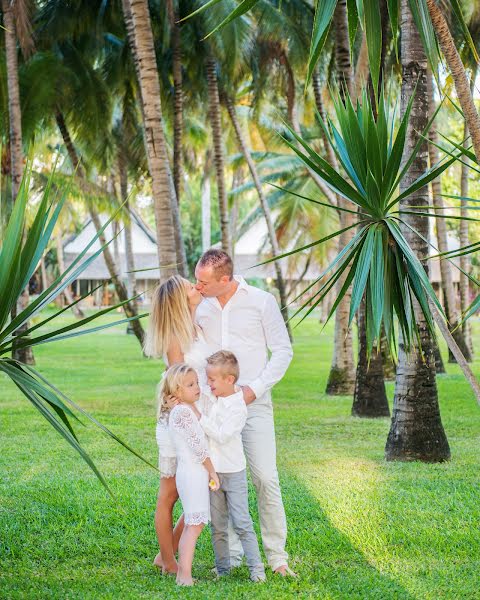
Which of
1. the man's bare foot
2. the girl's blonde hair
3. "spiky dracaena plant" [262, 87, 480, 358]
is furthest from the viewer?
"spiky dracaena plant" [262, 87, 480, 358]

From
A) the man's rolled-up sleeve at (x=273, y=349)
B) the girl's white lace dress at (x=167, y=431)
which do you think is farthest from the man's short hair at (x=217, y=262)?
the girl's white lace dress at (x=167, y=431)

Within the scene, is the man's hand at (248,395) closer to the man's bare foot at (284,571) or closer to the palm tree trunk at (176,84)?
the man's bare foot at (284,571)

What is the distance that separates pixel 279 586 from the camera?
5340 millimetres

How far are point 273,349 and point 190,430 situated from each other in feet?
2.34

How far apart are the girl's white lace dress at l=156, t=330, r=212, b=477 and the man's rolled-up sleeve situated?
12.1 inches

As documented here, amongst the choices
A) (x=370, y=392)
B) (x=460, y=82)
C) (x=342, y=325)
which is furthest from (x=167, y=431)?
(x=342, y=325)

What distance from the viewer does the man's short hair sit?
18.2ft

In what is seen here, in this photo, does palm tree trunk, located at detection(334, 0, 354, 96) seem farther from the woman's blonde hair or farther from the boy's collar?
the boy's collar

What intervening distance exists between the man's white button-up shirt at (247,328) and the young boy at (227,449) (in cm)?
27

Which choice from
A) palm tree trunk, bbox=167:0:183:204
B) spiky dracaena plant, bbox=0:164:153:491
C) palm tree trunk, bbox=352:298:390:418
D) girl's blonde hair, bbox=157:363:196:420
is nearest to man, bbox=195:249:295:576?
girl's blonde hair, bbox=157:363:196:420

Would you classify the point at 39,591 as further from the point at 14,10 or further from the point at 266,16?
the point at 266,16

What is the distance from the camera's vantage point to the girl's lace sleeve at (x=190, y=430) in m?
5.35

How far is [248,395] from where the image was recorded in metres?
5.43

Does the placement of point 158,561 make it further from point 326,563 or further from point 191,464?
point 326,563
